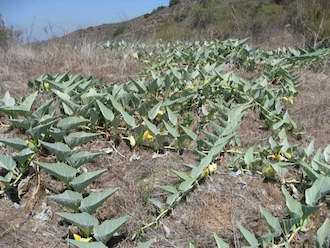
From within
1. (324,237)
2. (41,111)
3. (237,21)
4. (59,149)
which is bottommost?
(324,237)

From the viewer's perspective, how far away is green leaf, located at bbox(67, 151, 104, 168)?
7.47 feet

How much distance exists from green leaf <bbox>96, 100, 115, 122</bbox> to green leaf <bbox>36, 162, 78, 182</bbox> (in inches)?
20.1

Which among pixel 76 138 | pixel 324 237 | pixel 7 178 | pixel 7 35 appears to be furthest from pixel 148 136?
pixel 7 35

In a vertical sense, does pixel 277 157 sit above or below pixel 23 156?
below

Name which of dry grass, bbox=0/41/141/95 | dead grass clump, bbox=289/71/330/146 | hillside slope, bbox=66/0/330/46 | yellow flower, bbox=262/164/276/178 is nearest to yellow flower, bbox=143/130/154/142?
yellow flower, bbox=262/164/276/178

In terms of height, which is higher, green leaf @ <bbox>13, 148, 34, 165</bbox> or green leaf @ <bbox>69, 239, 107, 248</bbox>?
green leaf @ <bbox>13, 148, 34, 165</bbox>

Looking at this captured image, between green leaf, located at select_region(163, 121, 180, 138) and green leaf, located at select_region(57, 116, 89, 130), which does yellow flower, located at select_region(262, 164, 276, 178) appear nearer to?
green leaf, located at select_region(163, 121, 180, 138)

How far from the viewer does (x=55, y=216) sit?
2172mm

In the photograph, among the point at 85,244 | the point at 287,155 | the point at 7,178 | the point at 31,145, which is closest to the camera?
the point at 85,244

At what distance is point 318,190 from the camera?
2.16 meters

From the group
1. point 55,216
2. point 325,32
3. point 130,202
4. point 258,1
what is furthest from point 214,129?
point 258,1

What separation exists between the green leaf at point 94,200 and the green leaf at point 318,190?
77 centimetres

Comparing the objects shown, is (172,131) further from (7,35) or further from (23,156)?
(7,35)

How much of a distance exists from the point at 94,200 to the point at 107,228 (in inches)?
5.5
